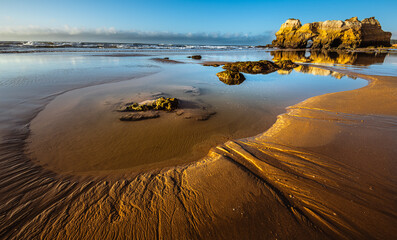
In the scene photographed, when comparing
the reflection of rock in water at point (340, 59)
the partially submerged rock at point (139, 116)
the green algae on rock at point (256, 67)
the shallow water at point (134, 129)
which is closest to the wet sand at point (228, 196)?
the shallow water at point (134, 129)

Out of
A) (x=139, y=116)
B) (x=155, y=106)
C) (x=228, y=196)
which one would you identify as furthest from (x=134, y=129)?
(x=228, y=196)

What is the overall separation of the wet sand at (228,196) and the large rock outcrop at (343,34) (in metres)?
75.4

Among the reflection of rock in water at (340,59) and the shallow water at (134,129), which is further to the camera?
the reflection of rock in water at (340,59)

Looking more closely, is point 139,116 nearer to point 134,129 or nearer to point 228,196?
point 134,129

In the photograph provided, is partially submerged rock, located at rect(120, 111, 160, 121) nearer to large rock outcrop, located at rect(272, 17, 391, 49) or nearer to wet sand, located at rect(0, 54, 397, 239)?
wet sand, located at rect(0, 54, 397, 239)

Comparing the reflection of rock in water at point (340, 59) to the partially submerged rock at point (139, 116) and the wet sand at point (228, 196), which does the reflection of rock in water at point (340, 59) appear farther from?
the partially submerged rock at point (139, 116)

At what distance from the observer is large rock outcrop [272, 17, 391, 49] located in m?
55.6

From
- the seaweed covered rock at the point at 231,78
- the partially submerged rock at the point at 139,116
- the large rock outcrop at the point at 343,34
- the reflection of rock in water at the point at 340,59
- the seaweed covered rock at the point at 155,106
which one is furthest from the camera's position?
the large rock outcrop at the point at 343,34

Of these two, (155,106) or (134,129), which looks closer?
(134,129)

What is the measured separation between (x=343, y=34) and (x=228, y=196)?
81.1 metres

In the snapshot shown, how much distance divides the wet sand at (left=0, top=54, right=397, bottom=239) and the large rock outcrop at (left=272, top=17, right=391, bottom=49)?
2969 inches

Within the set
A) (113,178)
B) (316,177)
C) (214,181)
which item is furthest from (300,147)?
(113,178)

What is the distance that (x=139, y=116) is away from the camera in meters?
5.36

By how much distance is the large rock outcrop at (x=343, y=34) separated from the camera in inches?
2188
